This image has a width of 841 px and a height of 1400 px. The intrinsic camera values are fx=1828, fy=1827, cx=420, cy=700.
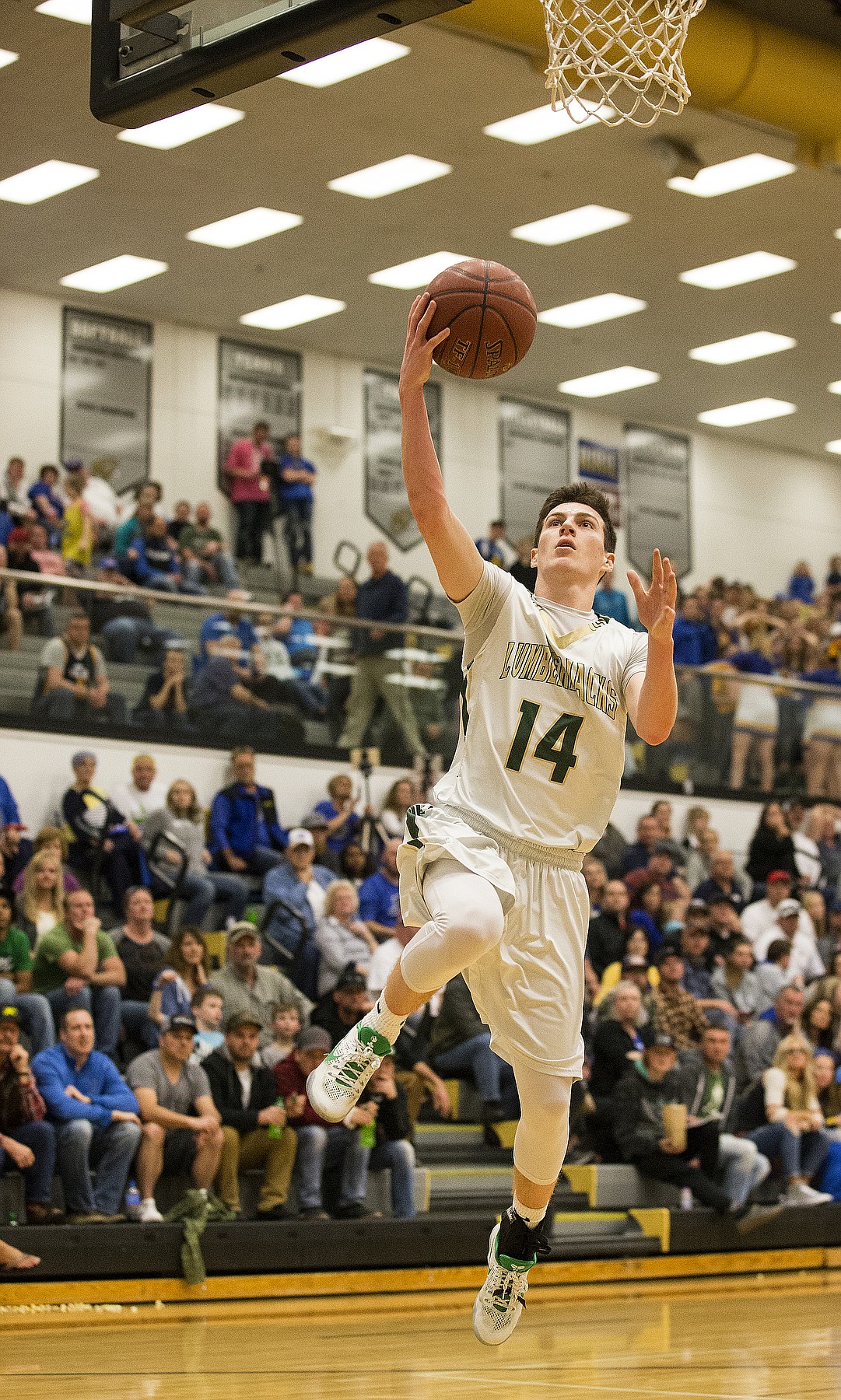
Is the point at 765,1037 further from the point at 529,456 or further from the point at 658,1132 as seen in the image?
the point at 529,456

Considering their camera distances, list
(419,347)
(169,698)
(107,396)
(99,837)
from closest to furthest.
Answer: (419,347), (99,837), (169,698), (107,396)

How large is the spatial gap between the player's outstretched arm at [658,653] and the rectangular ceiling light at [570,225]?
1365 cm

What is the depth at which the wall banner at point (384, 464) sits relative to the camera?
906 inches

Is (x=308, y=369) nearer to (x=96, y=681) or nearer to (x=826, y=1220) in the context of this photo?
(x=96, y=681)

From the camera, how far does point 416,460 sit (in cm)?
557

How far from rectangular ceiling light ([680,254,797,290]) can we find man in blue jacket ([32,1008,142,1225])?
1242 cm

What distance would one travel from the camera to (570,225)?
18.9 metres

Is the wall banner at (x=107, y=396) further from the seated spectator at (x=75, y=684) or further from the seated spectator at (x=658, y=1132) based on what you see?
the seated spectator at (x=658, y=1132)

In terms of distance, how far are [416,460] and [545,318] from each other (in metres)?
16.5

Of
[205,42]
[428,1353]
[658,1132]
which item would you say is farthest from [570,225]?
[428,1353]

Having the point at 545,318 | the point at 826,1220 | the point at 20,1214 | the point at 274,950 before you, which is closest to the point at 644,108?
the point at 545,318

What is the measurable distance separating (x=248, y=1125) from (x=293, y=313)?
1294 centimetres

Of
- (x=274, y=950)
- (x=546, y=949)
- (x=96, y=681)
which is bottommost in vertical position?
(x=274, y=950)

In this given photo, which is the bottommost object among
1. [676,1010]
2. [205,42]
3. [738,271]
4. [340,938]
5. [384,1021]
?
[676,1010]
